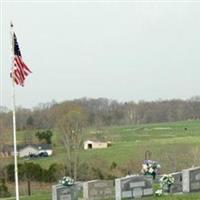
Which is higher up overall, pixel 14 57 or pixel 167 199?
pixel 14 57

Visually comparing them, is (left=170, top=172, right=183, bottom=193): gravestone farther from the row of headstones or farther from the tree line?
the tree line

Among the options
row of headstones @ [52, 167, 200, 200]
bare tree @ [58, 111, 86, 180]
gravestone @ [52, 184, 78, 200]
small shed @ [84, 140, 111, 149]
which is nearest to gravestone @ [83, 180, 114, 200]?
row of headstones @ [52, 167, 200, 200]

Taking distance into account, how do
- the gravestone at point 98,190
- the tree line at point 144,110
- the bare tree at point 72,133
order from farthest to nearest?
the tree line at point 144,110 → the bare tree at point 72,133 → the gravestone at point 98,190

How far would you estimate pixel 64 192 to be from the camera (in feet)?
62.5

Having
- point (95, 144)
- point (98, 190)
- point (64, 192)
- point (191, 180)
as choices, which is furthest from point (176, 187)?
point (95, 144)

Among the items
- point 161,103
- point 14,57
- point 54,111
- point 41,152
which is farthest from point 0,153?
point 161,103

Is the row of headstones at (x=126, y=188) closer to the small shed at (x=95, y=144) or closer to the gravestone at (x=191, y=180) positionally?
the gravestone at (x=191, y=180)

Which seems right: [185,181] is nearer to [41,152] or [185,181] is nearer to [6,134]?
[6,134]

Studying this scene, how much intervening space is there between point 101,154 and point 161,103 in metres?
58.2

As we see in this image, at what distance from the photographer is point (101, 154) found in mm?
53406

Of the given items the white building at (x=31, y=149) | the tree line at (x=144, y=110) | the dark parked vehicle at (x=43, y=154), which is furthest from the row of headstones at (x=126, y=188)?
the tree line at (x=144, y=110)

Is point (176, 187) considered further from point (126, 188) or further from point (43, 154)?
point (43, 154)

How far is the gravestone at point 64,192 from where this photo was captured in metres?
18.8

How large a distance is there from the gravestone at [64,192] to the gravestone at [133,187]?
5.76 feet
